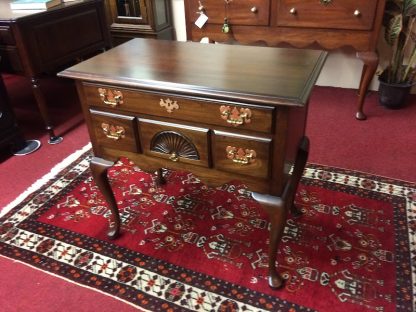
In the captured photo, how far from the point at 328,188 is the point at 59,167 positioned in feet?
4.91

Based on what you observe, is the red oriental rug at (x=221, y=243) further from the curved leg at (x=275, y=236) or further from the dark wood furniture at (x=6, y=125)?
the dark wood furniture at (x=6, y=125)

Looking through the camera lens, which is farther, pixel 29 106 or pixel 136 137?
pixel 29 106

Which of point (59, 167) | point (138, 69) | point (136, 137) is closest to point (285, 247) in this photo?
point (136, 137)

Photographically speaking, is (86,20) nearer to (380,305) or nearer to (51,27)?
(51,27)

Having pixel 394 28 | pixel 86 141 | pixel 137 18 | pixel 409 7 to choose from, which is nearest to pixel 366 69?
pixel 394 28

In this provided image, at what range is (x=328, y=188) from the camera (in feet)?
5.84

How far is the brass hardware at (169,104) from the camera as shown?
1110 millimetres

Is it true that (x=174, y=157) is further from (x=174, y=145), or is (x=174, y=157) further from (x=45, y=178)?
(x=45, y=178)

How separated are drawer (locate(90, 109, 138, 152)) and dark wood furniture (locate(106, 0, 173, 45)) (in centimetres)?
168

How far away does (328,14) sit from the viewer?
2057 millimetres

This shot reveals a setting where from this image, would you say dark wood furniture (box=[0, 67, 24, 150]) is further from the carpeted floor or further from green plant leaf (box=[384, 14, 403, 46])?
green plant leaf (box=[384, 14, 403, 46])

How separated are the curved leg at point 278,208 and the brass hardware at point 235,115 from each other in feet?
0.84

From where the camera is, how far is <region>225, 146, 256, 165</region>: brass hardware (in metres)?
1.08

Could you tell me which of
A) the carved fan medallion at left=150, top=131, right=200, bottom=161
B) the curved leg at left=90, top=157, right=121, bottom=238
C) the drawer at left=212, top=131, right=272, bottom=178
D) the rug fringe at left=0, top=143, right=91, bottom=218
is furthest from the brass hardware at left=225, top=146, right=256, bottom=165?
the rug fringe at left=0, top=143, right=91, bottom=218
